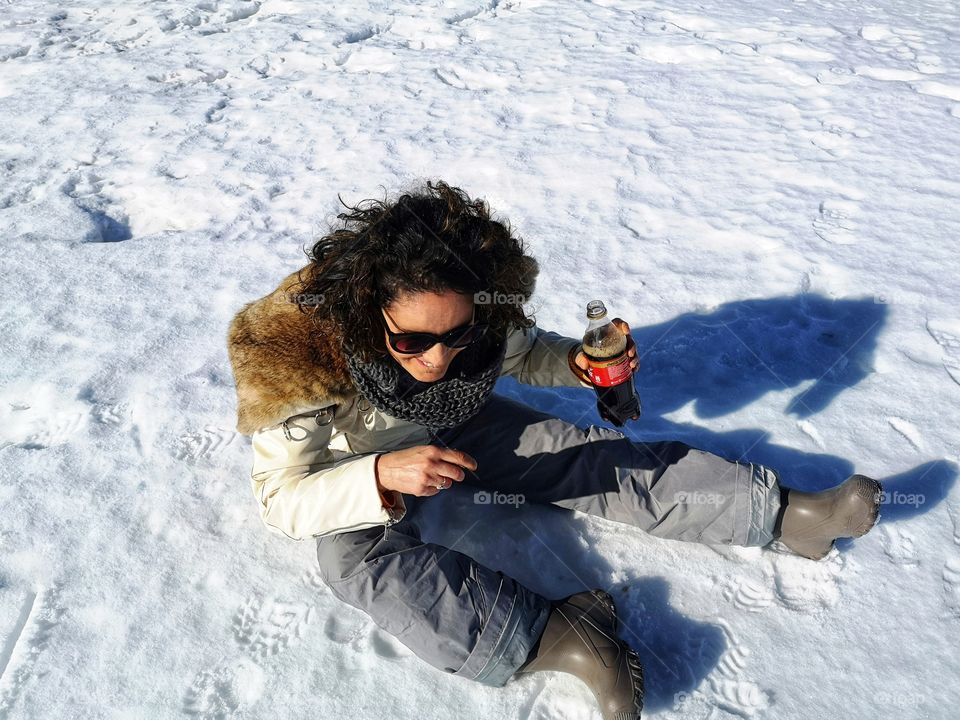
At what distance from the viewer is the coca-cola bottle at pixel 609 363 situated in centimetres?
224

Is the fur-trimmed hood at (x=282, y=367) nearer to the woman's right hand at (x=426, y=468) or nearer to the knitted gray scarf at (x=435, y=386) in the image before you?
the knitted gray scarf at (x=435, y=386)

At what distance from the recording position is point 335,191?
14.3ft

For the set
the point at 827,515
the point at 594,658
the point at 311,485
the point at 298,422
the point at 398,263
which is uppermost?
the point at 398,263

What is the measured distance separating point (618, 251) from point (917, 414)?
1581 millimetres

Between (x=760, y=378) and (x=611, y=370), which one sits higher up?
(x=611, y=370)

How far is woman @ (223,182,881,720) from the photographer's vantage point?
6.06 ft

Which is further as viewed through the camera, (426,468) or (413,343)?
(413,343)

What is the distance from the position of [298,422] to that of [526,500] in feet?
3.03

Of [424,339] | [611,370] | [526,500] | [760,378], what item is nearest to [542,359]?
[611,370]

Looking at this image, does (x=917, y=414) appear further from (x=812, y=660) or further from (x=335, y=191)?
(x=335, y=191)

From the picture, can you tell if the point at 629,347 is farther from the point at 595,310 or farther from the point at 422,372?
the point at 422,372

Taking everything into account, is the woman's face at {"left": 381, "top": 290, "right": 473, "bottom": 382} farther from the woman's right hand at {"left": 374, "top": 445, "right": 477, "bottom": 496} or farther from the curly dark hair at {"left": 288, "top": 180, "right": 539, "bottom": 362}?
the woman's right hand at {"left": 374, "top": 445, "right": 477, "bottom": 496}

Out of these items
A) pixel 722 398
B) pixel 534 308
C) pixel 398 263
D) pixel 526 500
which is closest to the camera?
pixel 398 263

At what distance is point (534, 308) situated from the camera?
3383 millimetres
